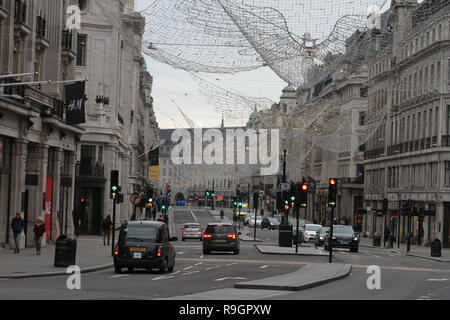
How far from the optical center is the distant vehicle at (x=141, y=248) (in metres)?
28.1

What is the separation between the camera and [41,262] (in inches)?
1243

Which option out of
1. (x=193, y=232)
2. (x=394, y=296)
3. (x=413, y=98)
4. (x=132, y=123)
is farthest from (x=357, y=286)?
(x=132, y=123)

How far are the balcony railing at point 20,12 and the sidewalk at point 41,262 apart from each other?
371 inches

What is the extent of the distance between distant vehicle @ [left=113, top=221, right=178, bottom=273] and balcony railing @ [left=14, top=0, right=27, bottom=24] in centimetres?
1325

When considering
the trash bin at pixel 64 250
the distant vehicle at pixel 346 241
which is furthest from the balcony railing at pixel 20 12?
the distant vehicle at pixel 346 241

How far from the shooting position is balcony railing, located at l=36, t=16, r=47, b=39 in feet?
139

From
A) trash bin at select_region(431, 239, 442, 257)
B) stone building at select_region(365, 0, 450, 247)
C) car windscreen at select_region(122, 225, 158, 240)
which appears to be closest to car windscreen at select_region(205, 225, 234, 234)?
trash bin at select_region(431, 239, 442, 257)

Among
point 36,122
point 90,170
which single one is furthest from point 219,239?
point 90,170

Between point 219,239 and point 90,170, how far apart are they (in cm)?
2313

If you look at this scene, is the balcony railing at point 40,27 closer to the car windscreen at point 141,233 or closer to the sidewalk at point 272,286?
the car windscreen at point 141,233

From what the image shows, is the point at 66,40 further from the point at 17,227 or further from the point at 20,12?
the point at 17,227

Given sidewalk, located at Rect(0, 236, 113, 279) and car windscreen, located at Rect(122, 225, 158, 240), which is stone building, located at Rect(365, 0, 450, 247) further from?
car windscreen, located at Rect(122, 225, 158, 240)

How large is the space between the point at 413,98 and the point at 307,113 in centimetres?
2811

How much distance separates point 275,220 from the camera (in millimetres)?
107500
